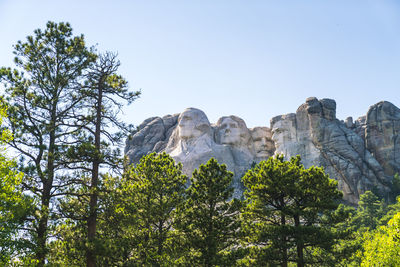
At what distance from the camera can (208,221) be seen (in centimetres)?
2073

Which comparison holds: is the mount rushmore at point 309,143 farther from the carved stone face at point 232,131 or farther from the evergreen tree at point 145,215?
the evergreen tree at point 145,215

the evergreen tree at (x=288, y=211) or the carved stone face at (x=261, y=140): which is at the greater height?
the carved stone face at (x=261, y=140)

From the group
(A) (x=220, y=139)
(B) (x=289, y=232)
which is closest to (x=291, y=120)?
(A) (x=220, y=139)

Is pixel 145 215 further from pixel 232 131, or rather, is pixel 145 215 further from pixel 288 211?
pixel 232 131

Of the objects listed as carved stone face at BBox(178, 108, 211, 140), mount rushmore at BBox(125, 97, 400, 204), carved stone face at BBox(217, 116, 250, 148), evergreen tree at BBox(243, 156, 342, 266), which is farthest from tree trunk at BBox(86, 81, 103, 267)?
carved stone face at BBox(217, 116, 250, 148)

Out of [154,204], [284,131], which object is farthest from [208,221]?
[284,131]

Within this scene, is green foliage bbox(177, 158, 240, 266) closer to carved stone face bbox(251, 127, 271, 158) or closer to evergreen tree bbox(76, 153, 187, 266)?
evergreen tree bbox(76, 153, 187, 266)

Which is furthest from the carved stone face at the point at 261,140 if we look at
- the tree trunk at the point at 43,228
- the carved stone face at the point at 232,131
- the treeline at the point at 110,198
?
the tree trunk at the point at 43,228

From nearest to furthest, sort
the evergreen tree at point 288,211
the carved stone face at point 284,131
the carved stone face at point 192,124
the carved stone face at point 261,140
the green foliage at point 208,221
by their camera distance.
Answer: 1. the evergreen tree at point 288,211
2. the green foliage at point 208,221
3. the carved stone face at point 192,124
4. the carved stone face at point 284,131
5. the carved stone face at point 261,140

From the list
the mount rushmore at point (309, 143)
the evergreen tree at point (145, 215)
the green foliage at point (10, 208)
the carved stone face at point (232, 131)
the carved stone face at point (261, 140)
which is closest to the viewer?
the green foliage at point (10, 208)

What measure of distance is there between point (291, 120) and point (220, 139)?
13.9 meters

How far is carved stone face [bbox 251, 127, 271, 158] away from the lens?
74312 mm

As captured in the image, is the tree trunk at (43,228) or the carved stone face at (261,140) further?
the carved stone face at (261,140)

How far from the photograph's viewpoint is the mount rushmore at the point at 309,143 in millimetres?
63750
